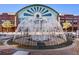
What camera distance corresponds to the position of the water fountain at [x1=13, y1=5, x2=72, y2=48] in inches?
53.4

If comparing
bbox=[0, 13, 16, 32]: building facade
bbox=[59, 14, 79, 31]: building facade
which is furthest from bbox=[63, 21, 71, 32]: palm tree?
bbox=[0, 13, 16, 32]: building facade

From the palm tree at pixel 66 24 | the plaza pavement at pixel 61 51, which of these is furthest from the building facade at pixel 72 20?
the plaza pavement at pixel 61 51

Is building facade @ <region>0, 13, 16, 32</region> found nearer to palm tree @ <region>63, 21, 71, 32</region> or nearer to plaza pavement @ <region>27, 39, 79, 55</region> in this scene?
plaza pavement @ <region>27, 39, 79, 55</region>

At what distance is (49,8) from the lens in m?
1.36

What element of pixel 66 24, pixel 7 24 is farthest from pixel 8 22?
pixel 66 24

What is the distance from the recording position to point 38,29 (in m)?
1.36

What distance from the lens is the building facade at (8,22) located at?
1354 millimetres

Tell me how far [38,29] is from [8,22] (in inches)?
9.5

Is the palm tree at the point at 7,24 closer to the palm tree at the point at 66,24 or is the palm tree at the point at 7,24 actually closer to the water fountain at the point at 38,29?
the water fountain at the point at 38,29

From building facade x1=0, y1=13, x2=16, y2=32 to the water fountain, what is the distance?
0.13ft

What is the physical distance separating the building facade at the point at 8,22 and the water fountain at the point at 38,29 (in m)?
0.04

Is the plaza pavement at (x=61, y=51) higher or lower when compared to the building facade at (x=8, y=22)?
lower
